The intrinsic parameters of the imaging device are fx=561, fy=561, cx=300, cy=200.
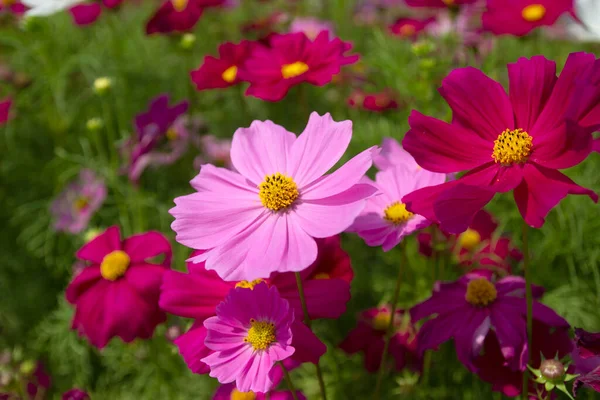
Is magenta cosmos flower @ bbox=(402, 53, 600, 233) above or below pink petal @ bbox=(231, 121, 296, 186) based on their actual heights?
above

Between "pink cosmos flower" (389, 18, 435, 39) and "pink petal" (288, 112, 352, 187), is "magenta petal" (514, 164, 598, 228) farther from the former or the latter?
"pink cosmos flower" (389, 18, 435, 39)

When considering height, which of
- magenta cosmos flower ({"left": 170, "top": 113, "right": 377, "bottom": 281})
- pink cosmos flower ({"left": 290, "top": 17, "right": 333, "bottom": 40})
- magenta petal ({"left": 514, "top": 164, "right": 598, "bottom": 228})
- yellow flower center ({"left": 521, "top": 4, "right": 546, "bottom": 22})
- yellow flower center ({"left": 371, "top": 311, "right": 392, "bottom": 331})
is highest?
magenta petal ({"left": 514, "top": 164, "right": 598, "bottom": 228})

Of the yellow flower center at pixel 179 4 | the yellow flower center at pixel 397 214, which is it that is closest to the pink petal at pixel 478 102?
the yellow flower center at pixel 397 214

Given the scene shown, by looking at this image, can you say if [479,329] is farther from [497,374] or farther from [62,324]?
[62,324]

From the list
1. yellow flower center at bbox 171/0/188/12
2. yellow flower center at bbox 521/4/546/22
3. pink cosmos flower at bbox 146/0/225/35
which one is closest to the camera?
yellow flower center at bbox 521/4/546/22

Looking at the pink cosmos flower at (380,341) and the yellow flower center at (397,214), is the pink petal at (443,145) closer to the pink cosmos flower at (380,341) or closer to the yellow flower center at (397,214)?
the yellow flower center at (397,214)

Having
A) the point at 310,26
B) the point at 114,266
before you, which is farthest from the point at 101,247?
the point at 310,26

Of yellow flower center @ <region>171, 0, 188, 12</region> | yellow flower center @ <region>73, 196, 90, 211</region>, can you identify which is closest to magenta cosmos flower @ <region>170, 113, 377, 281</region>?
yellow flower center @ <region>171, 0, 188, 12</region>

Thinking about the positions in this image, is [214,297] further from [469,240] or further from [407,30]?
[407,30]

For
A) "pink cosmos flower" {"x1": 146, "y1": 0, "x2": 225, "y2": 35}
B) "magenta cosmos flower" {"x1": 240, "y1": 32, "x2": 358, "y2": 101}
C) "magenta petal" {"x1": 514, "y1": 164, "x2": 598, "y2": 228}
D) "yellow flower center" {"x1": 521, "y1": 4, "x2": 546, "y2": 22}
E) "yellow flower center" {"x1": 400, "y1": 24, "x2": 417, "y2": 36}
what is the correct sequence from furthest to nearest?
"yellow flower center" {"x1": 400, "y1": 24, "x2": 417, "y2": 36}
"pink cosmos flower" {"x1": 146, "y1": 0, "x2": 225, "y2": 35}
"yellow flower center" {"x1": 521, "y1": 4, "x2": 546, "y2": 22}
"magenta cosmos flower" {"x1": 240, "y1": 32, "x2": 358, "y2": 101}
"magenta petal" {"x1": 514, "y1": 164, "x2": 598, "y2": 228}
